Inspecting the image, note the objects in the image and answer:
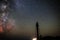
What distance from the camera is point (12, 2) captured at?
6715 millimetres

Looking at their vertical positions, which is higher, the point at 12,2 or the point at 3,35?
the point at 12,2

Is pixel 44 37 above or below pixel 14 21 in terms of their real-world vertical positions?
below

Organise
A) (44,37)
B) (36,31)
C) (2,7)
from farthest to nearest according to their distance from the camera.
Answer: (44,37), (36,31), (2,7)

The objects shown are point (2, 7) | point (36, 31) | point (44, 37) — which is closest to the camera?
point (2, 7)

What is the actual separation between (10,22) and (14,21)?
0.28 meters

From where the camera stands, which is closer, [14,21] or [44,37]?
[14,21]

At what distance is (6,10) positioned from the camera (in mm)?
6820

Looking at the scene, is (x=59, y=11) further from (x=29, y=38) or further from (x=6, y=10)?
(x=6, y=10)

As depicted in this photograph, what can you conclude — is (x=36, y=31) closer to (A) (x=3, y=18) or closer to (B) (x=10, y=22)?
(B) (x=10, y=22)

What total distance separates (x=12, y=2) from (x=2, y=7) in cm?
64

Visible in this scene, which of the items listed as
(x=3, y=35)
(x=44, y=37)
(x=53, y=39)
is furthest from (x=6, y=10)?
(x=53, y=39)

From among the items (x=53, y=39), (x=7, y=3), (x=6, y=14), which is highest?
(x=7, y=3)

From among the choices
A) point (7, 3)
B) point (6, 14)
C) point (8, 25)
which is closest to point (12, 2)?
point (7, 3)

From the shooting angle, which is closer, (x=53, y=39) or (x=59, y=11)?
(x=59, y=11)
